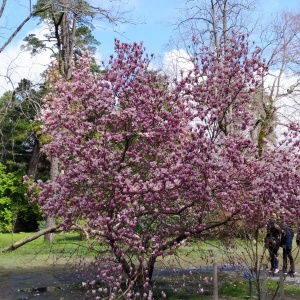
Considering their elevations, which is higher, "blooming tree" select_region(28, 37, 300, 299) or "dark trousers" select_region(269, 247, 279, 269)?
"blooming tree" select_region(28, 37, 300, 299)

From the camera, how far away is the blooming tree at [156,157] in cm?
848

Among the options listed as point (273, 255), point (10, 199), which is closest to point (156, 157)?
point (273, 255)

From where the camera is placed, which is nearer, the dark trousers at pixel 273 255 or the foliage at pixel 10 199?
the dark trousers at pixel 273 255

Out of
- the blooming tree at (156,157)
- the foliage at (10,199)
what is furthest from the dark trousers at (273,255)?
the foliage at (10,199)

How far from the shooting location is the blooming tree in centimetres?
848

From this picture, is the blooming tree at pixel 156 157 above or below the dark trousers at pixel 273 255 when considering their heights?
above

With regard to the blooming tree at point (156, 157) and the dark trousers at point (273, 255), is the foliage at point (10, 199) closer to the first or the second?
the dark trousers at point (273, 255)

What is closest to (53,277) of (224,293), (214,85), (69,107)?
(224,293)

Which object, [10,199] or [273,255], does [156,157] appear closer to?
[273,255]

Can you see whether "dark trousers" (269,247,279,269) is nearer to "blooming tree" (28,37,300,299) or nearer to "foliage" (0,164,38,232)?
"blooming tree" (28,37,300,299)

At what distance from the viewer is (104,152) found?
8.52m

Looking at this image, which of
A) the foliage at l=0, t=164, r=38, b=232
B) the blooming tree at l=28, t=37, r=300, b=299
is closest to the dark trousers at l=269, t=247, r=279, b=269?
the blooming tree at l=28, t=37, r=300, b=299

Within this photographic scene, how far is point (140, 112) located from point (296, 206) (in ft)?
9.81

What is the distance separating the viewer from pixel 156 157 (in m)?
9.15
